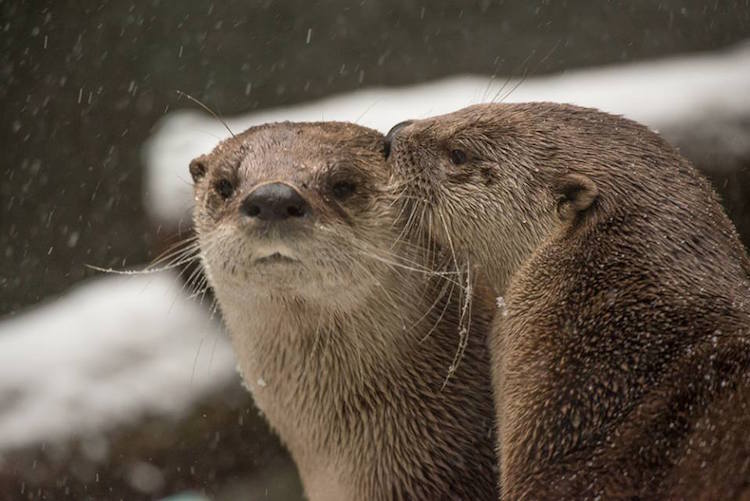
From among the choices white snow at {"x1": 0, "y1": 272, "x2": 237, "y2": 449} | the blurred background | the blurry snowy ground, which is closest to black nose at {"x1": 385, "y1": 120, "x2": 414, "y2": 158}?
the blurred background

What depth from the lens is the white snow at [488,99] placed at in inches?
157

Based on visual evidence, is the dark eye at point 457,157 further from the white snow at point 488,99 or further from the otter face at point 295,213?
the white snow at point 488,99

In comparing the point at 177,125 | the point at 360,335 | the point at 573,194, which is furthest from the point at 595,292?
the point at 177,125

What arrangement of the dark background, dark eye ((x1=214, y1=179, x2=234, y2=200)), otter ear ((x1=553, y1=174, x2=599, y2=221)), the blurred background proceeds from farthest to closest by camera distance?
the dark background < the blurred background < dark eye ((x1=214, y1=179, x2=234, y2=200)) < otter ear ((x1=553, y1=174, x2=599, y2=221))

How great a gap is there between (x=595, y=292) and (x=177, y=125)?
2732 mm

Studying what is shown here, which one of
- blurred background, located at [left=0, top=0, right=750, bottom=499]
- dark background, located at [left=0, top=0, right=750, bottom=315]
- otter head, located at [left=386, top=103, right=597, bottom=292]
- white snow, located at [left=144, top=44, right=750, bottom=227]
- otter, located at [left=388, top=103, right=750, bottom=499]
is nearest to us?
otter, located at [left=388, top=103, right=750, bottom=499]

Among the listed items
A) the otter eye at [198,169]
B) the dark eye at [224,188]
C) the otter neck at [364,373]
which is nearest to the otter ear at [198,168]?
the otter eye at [198,169]

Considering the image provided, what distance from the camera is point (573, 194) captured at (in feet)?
7.36

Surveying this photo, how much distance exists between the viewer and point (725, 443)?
5.90 ft

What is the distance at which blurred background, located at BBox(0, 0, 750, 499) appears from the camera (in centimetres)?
380

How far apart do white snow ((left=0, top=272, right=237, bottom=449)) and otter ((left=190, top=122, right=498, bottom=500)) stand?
3.90 ft

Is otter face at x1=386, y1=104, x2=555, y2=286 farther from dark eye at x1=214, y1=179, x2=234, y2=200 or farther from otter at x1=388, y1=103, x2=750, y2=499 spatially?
dark eye at x1=214, y1=179, x2=234, y2=200

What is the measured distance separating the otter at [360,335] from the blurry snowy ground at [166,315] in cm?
122

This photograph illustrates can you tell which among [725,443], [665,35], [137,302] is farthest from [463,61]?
[725,443]
